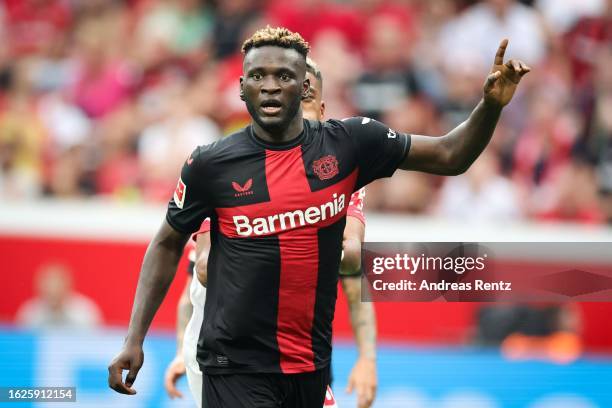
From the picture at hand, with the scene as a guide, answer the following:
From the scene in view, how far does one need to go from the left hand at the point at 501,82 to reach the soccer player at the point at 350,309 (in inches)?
42.8

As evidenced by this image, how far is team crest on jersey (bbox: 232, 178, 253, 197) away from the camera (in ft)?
14.0

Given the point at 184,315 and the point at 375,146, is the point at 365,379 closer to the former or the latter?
the point at 184,315

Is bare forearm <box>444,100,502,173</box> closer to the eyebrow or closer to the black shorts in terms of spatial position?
the eyebrow

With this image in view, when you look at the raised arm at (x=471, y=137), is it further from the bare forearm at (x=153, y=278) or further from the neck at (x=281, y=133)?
the bare forearm at (x=153, y=278)

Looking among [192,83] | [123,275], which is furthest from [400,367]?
[192,83]

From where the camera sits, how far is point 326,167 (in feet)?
14.2

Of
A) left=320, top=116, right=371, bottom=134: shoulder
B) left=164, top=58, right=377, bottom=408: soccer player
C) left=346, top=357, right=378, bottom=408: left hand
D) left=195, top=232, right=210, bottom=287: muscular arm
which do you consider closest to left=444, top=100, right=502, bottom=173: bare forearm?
left=320, top=116, right=371, bottom=134: shoulder

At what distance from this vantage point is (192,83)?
11172 millimetres

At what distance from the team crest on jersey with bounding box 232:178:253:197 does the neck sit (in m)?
0.18

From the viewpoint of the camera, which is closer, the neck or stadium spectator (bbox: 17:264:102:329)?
the neck

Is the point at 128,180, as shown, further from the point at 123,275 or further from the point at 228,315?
the point at 228,315

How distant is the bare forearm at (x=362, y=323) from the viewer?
17.8 ft

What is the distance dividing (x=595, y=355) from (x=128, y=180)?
4.85 metres

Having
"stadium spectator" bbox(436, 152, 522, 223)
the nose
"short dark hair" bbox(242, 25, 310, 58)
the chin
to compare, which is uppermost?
"stadium spectator" bbox(436, 152, 522, 223)
